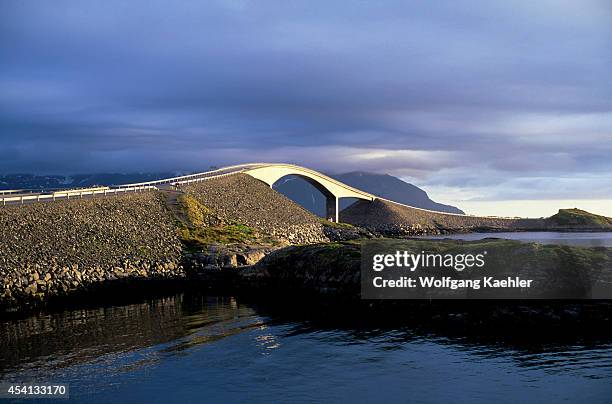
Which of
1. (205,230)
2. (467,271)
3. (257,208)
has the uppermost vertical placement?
(257,208)

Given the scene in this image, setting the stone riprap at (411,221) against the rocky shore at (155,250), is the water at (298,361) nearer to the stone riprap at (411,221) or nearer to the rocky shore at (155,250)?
the rocky shore at (155,250)

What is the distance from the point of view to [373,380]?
68.9 ft

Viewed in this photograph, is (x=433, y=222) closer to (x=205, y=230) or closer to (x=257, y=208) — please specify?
(x=257, y=208)

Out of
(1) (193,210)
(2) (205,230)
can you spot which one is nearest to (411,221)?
(1) (193,210)

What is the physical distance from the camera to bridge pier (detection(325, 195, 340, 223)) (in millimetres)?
162625

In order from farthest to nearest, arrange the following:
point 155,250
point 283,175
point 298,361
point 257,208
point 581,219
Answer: point 581,219
point 283,175
point 257,208
point 155,250
point 298,361

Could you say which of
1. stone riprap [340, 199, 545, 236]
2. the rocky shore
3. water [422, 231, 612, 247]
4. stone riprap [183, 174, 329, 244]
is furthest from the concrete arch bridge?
water [422, 231, 612, 247]

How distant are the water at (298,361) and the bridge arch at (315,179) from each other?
306 ft

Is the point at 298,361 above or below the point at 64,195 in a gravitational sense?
below

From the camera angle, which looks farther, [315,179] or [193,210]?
[315,179]

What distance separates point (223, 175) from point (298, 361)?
90770 mm

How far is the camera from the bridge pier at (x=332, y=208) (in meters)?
163

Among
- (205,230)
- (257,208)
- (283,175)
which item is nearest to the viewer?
(205,230)

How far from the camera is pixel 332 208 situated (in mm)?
163500
